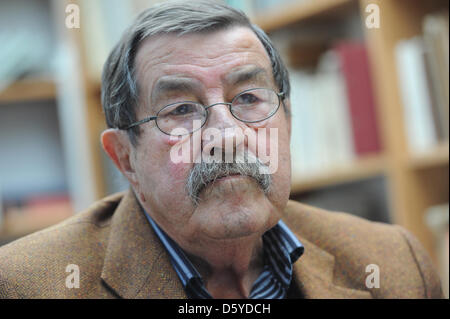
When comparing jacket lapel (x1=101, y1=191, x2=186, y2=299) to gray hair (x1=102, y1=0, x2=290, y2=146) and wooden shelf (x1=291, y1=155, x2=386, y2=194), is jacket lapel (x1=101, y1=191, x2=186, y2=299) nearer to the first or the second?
gray hair (x1=102, y1=0, x2=290, y2=146)

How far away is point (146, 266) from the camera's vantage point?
34.2 inches

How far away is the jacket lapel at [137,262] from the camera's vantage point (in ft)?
2.77

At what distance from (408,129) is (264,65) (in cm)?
77

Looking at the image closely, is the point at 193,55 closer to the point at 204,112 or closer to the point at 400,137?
the point at 204,112

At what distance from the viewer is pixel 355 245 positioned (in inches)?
40.3

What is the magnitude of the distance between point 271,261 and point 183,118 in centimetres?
35

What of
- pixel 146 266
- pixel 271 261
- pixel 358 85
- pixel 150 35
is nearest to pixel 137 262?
pixel 146 266

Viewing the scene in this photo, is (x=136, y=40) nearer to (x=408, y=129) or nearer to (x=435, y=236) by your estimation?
(x=408, y=129)

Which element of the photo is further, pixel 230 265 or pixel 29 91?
pixel 29 91

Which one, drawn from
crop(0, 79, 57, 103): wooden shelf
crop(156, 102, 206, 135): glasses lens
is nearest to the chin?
crop(156, 102, 206, 135): glasses lens

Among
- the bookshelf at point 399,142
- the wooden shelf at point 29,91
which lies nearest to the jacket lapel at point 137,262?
the bookshelf at point 399,142

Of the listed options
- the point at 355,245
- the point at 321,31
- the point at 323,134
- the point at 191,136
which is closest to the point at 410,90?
the point at 323,134

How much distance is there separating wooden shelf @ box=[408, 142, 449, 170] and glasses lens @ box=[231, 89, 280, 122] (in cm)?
72
